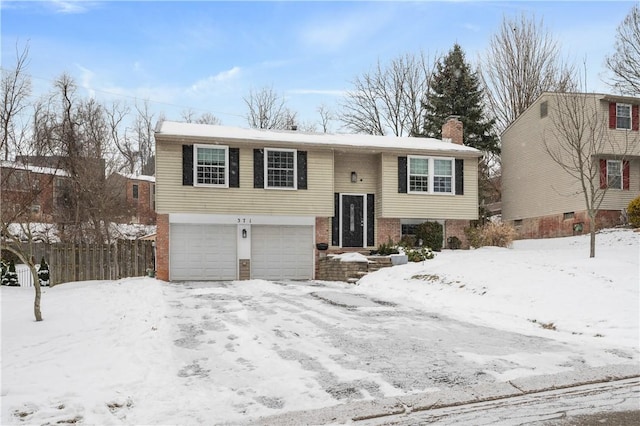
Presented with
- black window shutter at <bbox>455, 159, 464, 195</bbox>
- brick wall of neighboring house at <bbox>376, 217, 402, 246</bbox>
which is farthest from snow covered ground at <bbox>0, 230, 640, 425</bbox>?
black window shutter at <bbox>455, 159, 464, 195</bbox>

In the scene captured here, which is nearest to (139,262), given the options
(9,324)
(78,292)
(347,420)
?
(78,292)

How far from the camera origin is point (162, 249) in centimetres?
1750

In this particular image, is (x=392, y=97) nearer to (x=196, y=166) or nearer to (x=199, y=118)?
(x=199, y=118)

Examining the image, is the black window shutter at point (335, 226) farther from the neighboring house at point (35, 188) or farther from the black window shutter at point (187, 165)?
the neighboring house at point (35, 188)

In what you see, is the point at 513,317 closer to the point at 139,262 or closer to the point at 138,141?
the point at 139,262

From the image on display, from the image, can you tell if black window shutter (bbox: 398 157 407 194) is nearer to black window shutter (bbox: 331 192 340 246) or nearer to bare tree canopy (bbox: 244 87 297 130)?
black window shutter (bbox: 331 192 340 246)

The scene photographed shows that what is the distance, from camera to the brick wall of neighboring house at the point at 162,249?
57.1 ft

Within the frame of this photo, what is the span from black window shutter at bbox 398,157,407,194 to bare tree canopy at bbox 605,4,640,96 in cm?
1485

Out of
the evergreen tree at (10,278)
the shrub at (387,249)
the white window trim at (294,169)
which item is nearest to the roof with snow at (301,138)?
the white window trim at (294,169)

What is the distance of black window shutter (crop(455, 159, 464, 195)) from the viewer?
2072 cm

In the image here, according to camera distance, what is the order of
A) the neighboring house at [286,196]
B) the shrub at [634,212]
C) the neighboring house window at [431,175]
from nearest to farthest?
the neighboring house at [286,196] → the shrub at [634,212] → the neighboring house window at [431,175]

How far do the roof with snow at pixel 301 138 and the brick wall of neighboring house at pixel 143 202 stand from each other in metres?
19.5

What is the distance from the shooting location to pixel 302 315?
9.73 metres

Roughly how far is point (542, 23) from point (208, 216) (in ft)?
96.6
